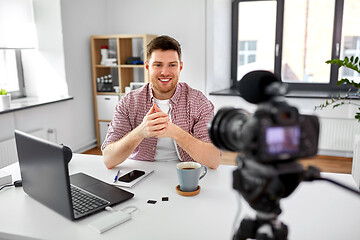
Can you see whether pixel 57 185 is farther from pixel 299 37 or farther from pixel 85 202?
pixel 299 37

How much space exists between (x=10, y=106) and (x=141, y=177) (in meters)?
2.25

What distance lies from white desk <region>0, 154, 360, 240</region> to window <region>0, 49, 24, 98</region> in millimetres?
2555

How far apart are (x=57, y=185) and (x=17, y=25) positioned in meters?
2.94

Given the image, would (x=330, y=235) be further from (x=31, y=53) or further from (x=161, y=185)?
(x=31, y=53)

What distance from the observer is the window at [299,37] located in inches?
155

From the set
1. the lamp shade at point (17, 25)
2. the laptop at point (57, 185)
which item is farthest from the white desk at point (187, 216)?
the lamp shade at point (17, 25)

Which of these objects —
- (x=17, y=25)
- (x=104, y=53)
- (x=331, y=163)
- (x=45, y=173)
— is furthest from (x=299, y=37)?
(x=45, y=173)

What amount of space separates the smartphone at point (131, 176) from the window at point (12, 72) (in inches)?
105

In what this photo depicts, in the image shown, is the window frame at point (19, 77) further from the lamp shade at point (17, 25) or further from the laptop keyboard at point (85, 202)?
the laptop keyboard at point (85, 202)

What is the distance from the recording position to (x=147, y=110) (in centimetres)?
181

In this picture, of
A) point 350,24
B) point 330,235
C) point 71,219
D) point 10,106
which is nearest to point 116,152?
point 71,219

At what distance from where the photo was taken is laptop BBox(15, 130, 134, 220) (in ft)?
3.43

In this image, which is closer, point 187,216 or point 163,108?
point 187,216

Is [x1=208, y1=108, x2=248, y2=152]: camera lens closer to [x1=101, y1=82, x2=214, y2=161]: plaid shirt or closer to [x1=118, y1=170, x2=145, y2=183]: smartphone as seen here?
[x1=118, y1=170, x2=145, y2=183]: smartphone
